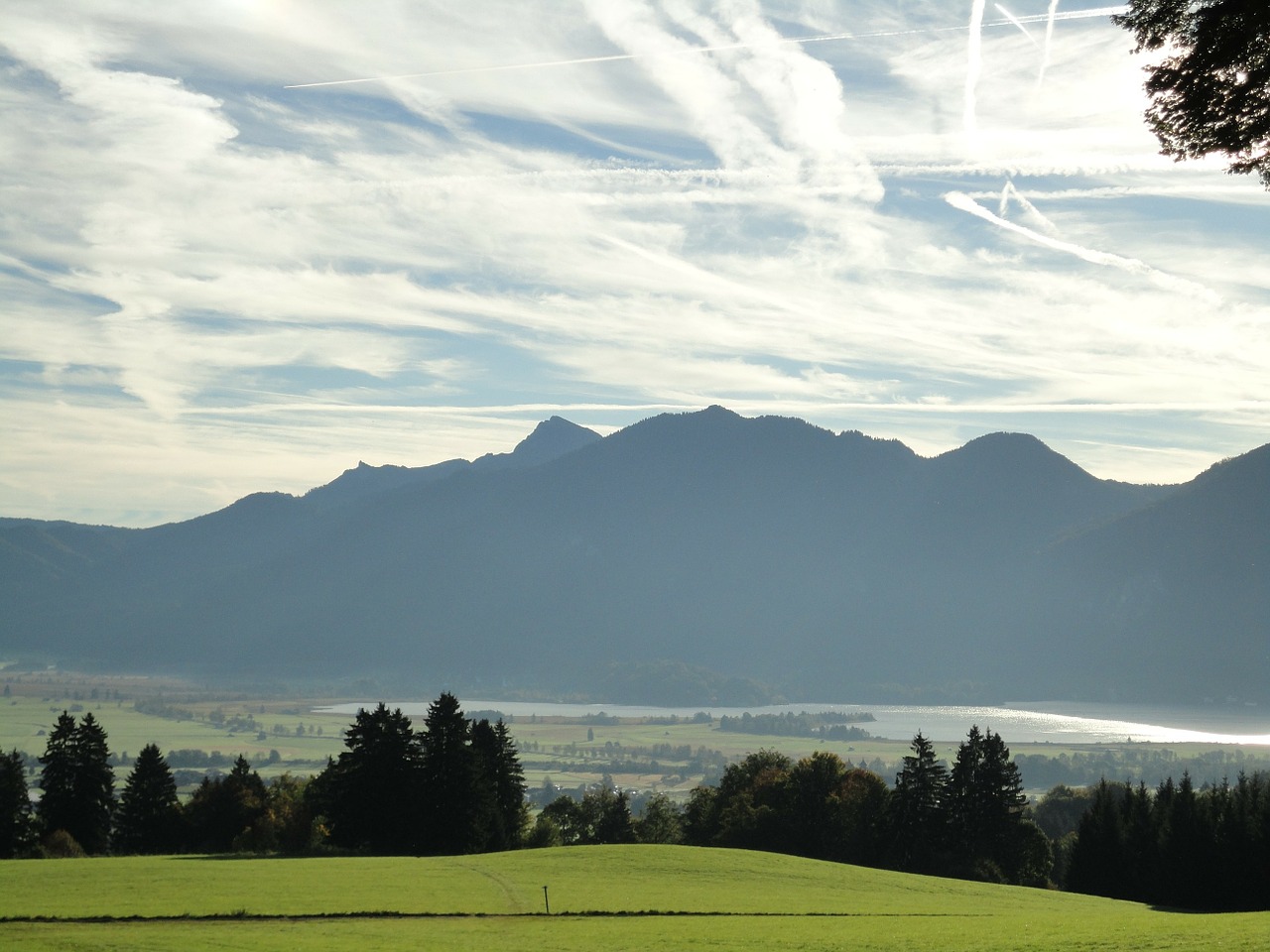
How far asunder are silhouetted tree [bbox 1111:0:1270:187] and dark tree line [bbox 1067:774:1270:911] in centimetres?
4922

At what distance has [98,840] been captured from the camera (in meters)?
61.1

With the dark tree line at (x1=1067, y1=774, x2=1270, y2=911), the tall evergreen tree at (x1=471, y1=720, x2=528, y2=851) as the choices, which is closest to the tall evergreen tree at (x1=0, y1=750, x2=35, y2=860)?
the tall evergreen tree at (x1=471, y1=720, x2=528, y2=851)

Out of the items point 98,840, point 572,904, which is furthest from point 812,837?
point 98,840

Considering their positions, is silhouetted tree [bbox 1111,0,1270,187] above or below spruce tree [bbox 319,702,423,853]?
above

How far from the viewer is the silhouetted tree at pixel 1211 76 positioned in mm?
13617

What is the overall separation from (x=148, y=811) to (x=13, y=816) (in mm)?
9447

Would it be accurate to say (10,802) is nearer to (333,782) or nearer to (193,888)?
(333,782)

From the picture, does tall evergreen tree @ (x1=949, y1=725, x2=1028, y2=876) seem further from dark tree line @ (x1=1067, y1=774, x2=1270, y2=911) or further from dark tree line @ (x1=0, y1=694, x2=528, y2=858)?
dark tree line @ (x1=0, y1=694, x2=528, y2=858)

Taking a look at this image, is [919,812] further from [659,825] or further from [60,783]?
[60,783]

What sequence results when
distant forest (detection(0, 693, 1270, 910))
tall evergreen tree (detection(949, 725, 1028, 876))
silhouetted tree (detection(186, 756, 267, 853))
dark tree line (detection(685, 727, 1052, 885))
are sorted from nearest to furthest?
distant forest (detection(0, 693, 1270, 910)) → silhouetted tree (detection(186, 756, 267, 853)) → dark tree line (detection(685, 727, 1052, 885)) → tall evergreen tree (detection(949, 725, 1028, 876))

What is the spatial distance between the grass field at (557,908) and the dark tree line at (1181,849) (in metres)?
A: 13.7

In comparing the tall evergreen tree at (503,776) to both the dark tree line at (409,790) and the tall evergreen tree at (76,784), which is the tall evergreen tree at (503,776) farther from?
the tall evergreen tree at (76,784)

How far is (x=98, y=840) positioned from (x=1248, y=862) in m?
62.0

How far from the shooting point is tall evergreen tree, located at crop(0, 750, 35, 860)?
5434 centimetres
